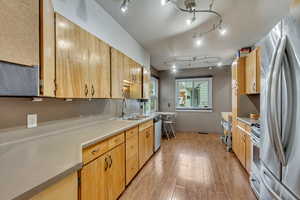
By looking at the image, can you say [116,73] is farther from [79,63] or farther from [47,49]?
[47,49]

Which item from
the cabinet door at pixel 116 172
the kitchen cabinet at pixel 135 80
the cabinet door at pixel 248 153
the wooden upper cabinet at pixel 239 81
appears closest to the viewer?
the cabinet door at pixel 116 172

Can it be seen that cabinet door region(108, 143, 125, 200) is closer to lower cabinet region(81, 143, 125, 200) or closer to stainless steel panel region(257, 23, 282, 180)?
lower cabinet region(81, 143, 125, 200)

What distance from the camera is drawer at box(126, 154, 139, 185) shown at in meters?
2.07

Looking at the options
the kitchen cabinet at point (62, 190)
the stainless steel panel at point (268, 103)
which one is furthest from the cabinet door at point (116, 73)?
the stainless steel panel at point (268, 103)

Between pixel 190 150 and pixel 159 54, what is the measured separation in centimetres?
290

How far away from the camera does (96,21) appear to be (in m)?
2.17

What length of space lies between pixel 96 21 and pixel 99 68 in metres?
0.86

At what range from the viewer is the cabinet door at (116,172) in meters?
1.63

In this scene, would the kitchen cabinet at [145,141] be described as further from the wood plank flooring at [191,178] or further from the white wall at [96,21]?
the white wall at [96,21]

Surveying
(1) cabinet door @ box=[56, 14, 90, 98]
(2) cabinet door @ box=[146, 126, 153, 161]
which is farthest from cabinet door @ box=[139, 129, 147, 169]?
(1) cabinet door @ box=[56, 14, 90, 98]

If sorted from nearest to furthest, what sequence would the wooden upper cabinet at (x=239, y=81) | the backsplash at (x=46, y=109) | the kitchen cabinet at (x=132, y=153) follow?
the backsplash at (x=46, y=109), the kitchen cabinet at (x=132, y=153), the wooden upper cabinet at (x=239, y=81)

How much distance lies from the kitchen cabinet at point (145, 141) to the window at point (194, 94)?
3.33 meters

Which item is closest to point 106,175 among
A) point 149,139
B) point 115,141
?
point 115,141

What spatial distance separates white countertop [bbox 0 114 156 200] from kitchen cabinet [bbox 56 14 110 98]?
45cm
